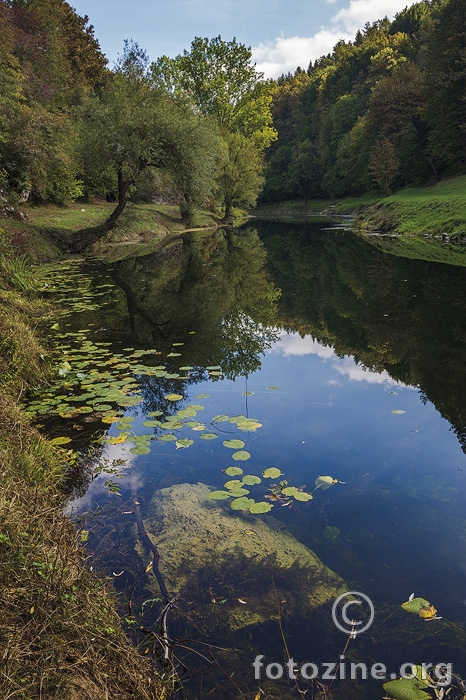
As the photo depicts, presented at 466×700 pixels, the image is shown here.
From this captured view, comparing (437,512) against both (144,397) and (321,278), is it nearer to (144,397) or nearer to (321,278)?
(144,397)

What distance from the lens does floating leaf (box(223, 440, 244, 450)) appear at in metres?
4.75

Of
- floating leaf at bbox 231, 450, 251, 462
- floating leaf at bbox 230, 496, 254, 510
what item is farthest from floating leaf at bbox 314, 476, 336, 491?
floating leaf at bbox 231, 450, 251, 462

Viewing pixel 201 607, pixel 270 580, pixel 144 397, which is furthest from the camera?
pixel 144 397

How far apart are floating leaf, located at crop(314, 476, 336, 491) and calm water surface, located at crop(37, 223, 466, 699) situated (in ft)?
0.33

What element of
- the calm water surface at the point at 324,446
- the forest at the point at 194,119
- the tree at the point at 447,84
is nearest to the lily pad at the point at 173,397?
the calm water surface at the point at 324,446

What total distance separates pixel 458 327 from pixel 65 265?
601 inches

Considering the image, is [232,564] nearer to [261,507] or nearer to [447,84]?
[261,507]

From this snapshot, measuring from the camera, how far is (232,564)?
10.5 feet

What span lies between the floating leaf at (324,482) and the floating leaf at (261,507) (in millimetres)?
566

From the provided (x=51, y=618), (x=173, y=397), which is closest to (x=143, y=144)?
(x=173, y=397)

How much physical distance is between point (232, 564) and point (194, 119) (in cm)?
2603

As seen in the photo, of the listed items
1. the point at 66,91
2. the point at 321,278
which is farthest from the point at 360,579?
the point at 66,91

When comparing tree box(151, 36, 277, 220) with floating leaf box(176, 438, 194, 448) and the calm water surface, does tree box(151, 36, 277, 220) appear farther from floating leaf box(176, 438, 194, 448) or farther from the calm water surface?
floating leaf box(176, 438, 194, 448)

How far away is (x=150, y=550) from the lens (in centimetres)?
332
